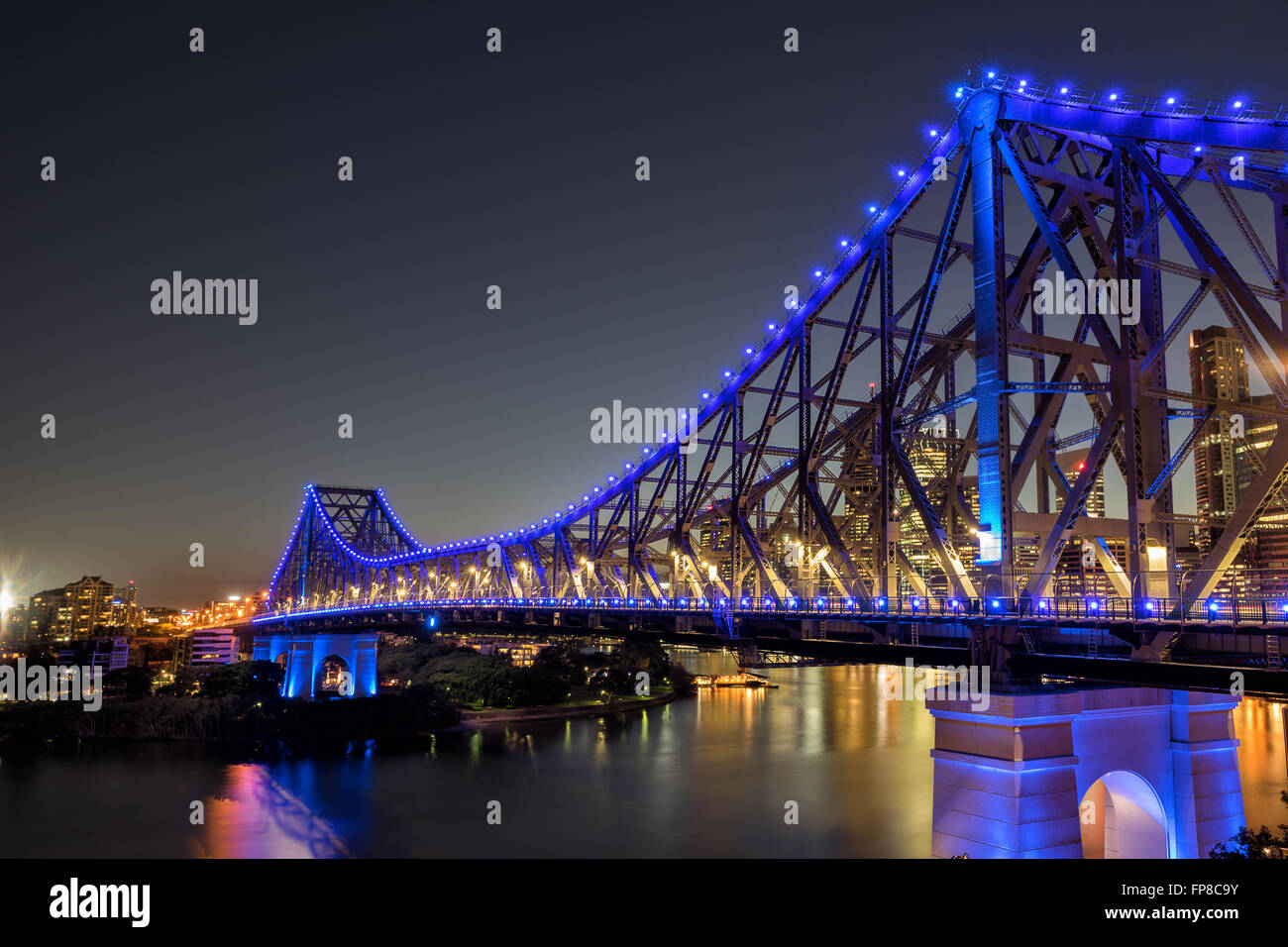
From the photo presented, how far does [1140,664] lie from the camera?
62.8 ft

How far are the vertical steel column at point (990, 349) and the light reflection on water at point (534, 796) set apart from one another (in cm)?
1271

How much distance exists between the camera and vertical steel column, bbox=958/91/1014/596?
24.3m

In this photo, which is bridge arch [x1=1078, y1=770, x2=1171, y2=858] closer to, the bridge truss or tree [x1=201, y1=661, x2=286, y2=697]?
the bridge truss

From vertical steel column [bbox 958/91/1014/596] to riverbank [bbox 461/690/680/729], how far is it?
6854cm

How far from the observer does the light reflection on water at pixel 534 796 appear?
1772 inches

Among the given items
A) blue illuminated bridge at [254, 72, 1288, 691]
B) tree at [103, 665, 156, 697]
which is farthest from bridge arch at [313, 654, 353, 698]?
blue illuminated bridge at [254, 72, 1288, 691]

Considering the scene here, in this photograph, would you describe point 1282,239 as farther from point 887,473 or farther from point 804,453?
point 804,453

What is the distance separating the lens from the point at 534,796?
55938 mm

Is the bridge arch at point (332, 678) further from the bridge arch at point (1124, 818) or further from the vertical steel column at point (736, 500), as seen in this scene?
the bridge arch at point (1124, 818)

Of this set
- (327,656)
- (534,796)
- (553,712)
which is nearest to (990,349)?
(534,796)

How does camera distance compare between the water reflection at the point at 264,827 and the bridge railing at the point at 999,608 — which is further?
the water reflection at the point at 264,827

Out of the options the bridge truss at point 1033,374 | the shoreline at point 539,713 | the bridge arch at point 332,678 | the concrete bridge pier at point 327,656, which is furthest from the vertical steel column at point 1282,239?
the bridge arch at point 332,678

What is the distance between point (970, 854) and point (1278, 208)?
1534 cm
